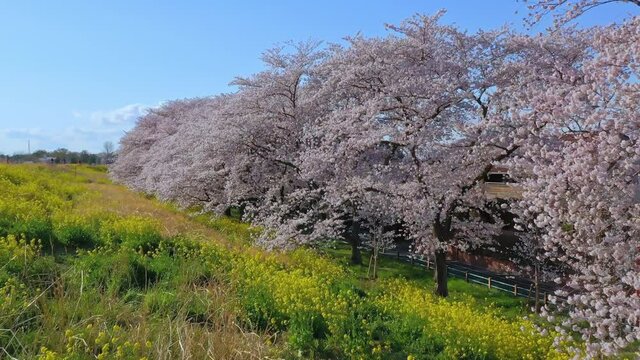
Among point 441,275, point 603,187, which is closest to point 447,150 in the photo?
point 441,275

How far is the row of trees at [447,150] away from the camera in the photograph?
610 cm

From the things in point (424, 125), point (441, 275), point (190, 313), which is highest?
point (424, 125)

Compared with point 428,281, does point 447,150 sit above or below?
above

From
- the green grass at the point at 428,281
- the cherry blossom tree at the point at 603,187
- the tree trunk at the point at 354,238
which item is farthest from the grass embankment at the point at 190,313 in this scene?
the tree trunk at the point at 354,238

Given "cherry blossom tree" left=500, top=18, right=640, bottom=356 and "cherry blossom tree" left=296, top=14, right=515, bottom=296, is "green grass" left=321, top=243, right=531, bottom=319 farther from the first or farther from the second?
"cherry blossom tree" left=500, top=18, right=640, bottom=356

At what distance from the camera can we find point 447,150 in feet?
43.8

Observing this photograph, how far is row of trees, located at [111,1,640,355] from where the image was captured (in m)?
6.10

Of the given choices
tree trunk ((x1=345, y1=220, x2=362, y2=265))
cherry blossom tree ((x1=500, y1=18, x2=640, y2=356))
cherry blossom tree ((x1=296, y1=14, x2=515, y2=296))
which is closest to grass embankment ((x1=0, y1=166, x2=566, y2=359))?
cherry blossom tree ((x1=500, y1=18, x2=640, y2=356))

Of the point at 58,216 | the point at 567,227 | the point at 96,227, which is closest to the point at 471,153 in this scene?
the point at 567,227

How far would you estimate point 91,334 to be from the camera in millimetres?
5145

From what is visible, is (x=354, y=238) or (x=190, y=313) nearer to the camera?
(x=190, y=313)

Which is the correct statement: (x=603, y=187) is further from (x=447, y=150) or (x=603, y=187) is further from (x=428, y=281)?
(x=428, y=281)

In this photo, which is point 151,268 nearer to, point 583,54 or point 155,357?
point 155,357

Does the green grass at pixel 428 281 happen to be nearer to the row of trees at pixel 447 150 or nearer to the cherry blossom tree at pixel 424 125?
the row of trees at pixel 447 150
